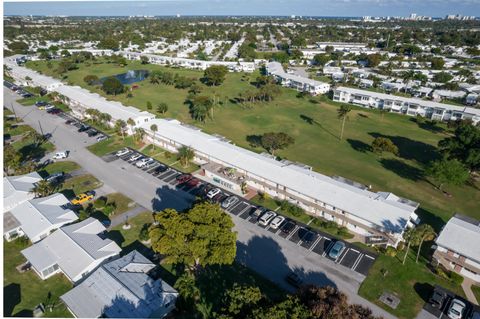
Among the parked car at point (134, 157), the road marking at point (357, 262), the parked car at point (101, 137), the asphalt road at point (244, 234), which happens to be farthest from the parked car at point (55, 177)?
the road marking at point (357, 262)

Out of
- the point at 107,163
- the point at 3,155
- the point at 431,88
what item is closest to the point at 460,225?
the point at 107,163

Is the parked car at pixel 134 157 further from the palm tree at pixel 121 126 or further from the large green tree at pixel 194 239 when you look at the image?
the large green tree at pixel 194 239

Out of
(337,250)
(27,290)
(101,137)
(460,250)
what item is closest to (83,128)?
(101,137)

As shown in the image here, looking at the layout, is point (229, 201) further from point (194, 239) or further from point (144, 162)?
point (144, 162)

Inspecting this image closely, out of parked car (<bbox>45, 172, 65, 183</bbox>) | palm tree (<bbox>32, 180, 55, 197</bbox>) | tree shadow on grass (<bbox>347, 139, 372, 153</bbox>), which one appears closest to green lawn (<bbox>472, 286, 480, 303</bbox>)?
tree shadow on grass (<bbox>347, 139, 372, 153</bbox>)

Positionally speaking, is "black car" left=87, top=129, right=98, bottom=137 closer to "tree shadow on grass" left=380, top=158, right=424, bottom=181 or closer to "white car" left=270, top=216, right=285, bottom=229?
"white car" left=270, top=216, right=285, bottom=229
